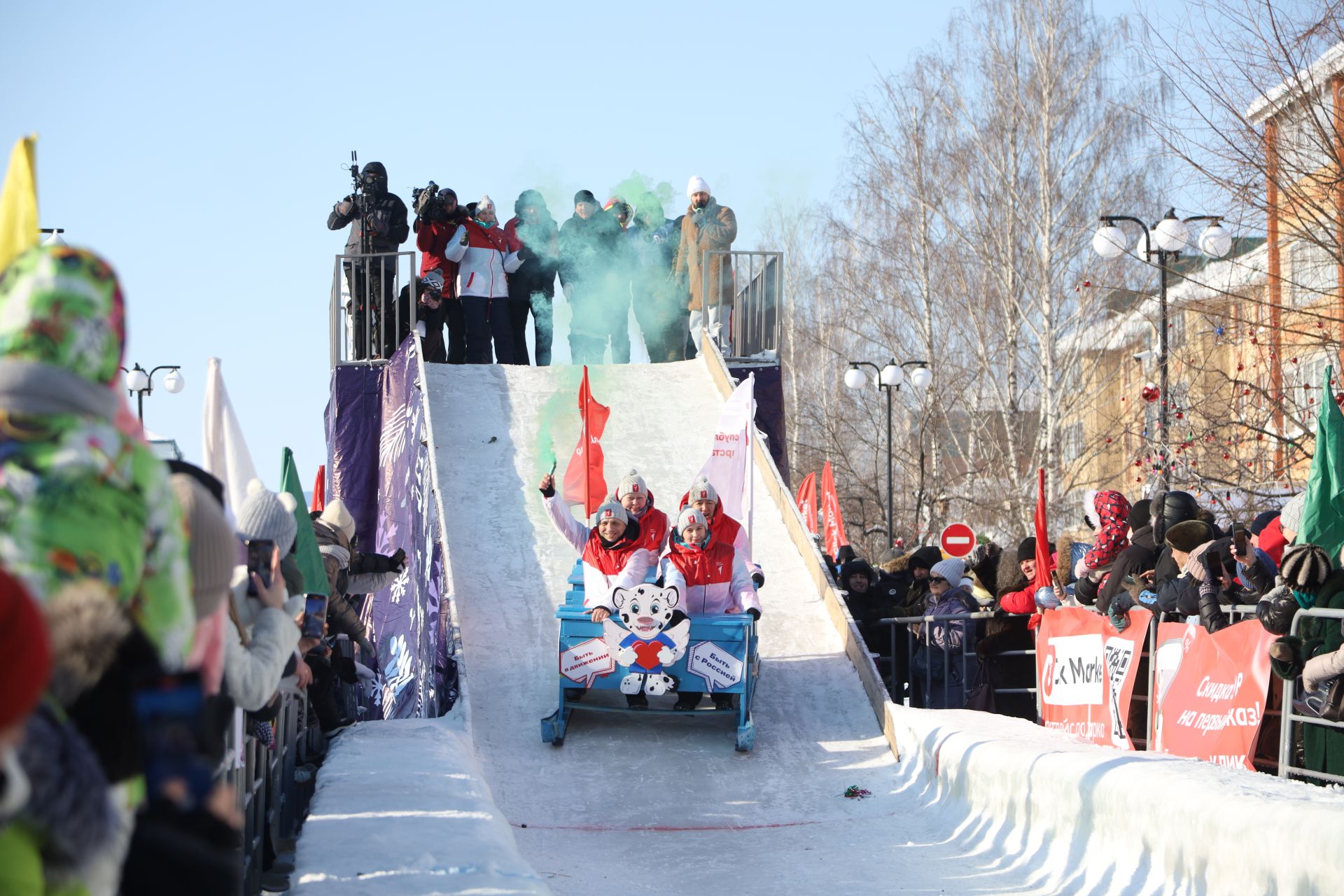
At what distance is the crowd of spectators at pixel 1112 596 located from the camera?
6133 mm

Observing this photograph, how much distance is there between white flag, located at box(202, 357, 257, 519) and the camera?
541 centimetres

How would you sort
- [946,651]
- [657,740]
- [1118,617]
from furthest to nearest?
[946,651] < [657,740] < [1118,617]

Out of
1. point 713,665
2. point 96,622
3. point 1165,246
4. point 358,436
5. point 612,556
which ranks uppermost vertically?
point 1165,246

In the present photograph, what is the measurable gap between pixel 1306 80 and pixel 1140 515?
3.42 m

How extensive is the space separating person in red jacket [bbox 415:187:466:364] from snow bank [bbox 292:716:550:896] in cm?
952

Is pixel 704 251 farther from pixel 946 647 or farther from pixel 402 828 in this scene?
pixel 402 828

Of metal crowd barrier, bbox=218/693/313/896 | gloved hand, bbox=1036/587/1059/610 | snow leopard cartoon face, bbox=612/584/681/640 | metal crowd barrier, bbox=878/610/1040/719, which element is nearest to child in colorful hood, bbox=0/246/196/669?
metal crowd barrier, bbox=218/693/313/896

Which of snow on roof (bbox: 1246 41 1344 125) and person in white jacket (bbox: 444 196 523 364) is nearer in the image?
snow on roof (bbox: 1246 41 1344 125)

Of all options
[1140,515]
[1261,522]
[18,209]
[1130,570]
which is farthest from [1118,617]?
[18,209]

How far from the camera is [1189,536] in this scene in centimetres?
755

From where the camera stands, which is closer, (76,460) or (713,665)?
(76,460)

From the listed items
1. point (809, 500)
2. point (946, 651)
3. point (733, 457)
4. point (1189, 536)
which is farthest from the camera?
point (809, 500)

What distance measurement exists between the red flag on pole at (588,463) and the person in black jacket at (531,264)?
4687 millimetres

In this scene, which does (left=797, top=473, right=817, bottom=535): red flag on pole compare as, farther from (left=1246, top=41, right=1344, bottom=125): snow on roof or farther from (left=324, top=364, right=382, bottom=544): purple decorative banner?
(left=1246, top=41, right=1344, bottom=125): snow on roof
